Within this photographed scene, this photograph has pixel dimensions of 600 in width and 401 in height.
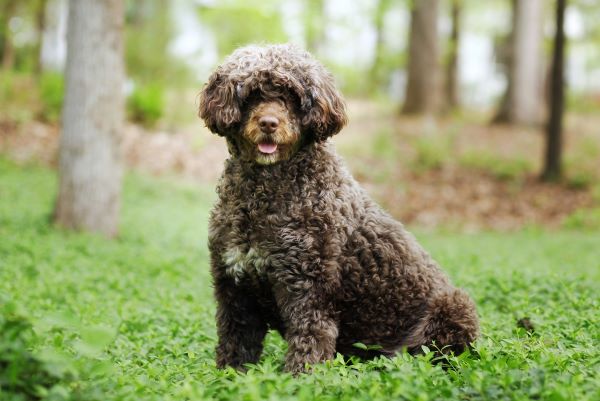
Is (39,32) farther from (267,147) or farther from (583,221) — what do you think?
(267,147)

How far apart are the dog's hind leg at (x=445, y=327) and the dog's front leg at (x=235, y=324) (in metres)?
1.09

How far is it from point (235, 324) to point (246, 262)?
2.03ft

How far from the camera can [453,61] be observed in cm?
3036

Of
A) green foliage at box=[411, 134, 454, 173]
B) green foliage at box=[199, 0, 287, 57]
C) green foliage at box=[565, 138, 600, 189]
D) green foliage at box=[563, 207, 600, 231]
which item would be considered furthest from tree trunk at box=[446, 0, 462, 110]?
green foliage at box=[563, 207, 600, 231]

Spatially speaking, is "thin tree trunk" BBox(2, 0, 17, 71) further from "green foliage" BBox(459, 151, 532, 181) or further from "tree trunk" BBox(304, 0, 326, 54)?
"green foliage" BBox(459, 151, 532, 181)

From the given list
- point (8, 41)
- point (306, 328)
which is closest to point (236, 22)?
point (8, 41)

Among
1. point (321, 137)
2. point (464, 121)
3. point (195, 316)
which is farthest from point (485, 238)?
point (464, 121)

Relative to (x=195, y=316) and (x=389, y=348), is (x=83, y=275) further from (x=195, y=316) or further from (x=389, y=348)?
(x=389, y=348)

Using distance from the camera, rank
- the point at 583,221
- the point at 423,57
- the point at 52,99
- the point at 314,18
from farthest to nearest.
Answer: the point at 314,18
the point at 423,57
the point at 52,99
the point at 583,221

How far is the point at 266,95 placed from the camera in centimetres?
441

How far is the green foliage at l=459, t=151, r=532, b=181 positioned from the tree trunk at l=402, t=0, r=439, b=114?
12.4 feet

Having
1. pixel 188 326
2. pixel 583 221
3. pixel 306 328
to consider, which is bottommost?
pixel 583 221

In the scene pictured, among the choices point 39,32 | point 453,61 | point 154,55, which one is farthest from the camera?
point 453,61

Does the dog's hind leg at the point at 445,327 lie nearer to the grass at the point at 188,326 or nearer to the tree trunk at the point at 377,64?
the grass at the point at 188,326
